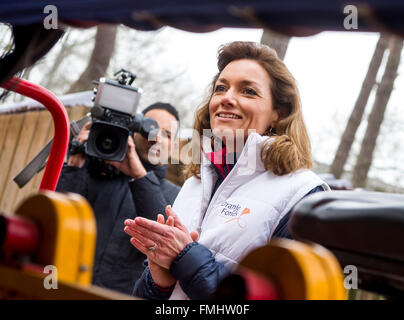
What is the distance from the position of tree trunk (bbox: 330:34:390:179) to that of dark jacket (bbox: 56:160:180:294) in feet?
16.1

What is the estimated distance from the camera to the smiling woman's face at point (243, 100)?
1606 mm

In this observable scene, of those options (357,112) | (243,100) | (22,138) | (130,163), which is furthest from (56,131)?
(357,112)

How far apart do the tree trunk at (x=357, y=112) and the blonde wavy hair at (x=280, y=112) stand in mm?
5349

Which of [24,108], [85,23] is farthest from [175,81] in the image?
[85,23]

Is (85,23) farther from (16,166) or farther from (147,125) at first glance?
(16,166)

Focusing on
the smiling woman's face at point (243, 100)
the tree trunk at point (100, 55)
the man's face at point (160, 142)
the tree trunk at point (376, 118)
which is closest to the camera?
the smiling woman's face at point (243, 100)

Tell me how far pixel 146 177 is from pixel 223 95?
0.74 m

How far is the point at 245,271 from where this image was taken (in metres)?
0.59

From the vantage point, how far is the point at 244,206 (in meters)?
1.36

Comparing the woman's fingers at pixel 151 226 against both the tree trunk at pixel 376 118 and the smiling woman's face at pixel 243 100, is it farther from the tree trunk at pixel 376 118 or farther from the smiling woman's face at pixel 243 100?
the tree trunk at pixel 376 118

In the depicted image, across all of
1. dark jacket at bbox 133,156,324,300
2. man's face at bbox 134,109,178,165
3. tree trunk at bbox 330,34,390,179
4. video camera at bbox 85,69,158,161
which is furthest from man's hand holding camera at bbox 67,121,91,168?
tree trunk at bbox 330,34,390,179

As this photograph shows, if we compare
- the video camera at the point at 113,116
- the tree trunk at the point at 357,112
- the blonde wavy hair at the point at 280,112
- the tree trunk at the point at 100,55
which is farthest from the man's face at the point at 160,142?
the tree trunk at the point at 357,112

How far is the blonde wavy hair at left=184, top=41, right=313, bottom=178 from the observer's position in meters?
1.46

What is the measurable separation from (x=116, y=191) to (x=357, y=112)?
5503 millimetres
